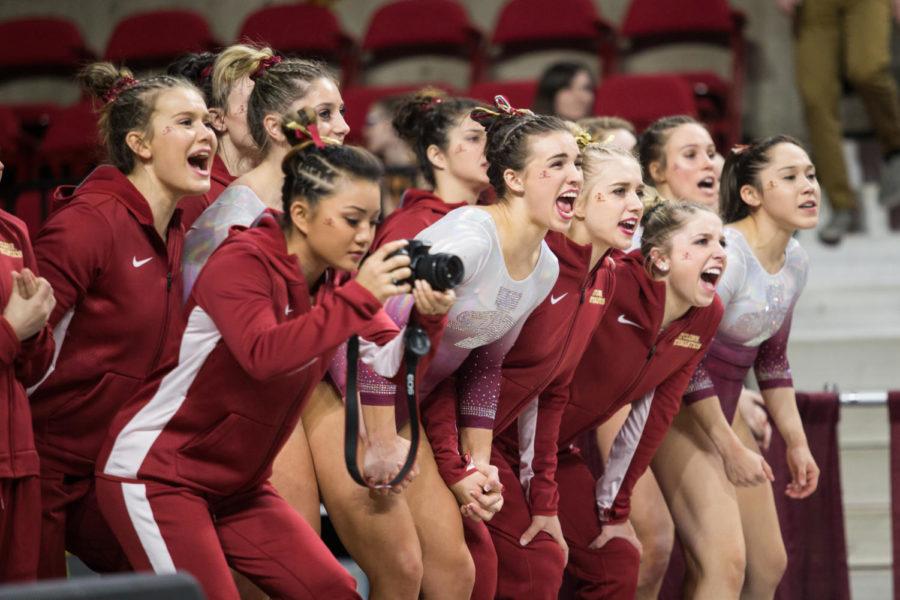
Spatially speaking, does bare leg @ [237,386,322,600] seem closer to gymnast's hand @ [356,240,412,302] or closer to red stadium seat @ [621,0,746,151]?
gymnast's hand @ [356,240,412,302]

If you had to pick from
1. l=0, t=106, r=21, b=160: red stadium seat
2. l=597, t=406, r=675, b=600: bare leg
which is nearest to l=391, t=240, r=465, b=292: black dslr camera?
l=597, t=406, r=675, b=600: bare leg

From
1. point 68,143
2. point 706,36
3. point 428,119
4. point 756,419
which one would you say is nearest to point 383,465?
point 428,119

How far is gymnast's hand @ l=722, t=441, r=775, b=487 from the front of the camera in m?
4.64

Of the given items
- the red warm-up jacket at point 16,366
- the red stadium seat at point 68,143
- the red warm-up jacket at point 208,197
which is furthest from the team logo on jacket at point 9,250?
the red stadium seat at point 68,143

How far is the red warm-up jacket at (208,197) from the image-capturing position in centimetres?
388

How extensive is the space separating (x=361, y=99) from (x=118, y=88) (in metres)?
4.36

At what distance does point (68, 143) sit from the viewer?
7859 millimetres

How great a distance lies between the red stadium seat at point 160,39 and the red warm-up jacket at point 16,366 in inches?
216

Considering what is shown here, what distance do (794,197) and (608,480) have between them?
3.95 ft

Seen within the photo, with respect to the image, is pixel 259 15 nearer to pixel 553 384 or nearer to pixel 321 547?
pixel 553 384

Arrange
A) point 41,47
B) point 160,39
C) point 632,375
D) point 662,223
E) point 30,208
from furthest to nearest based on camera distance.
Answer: point 41,47 < point 160,39 < point 30,208 < point 662,223 < point 632,375

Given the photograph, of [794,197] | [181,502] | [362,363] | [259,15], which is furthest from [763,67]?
[181,502]

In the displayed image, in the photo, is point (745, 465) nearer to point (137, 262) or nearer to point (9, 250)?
point (137, 262)

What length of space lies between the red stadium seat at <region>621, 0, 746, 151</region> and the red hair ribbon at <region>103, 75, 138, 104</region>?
4382mm
